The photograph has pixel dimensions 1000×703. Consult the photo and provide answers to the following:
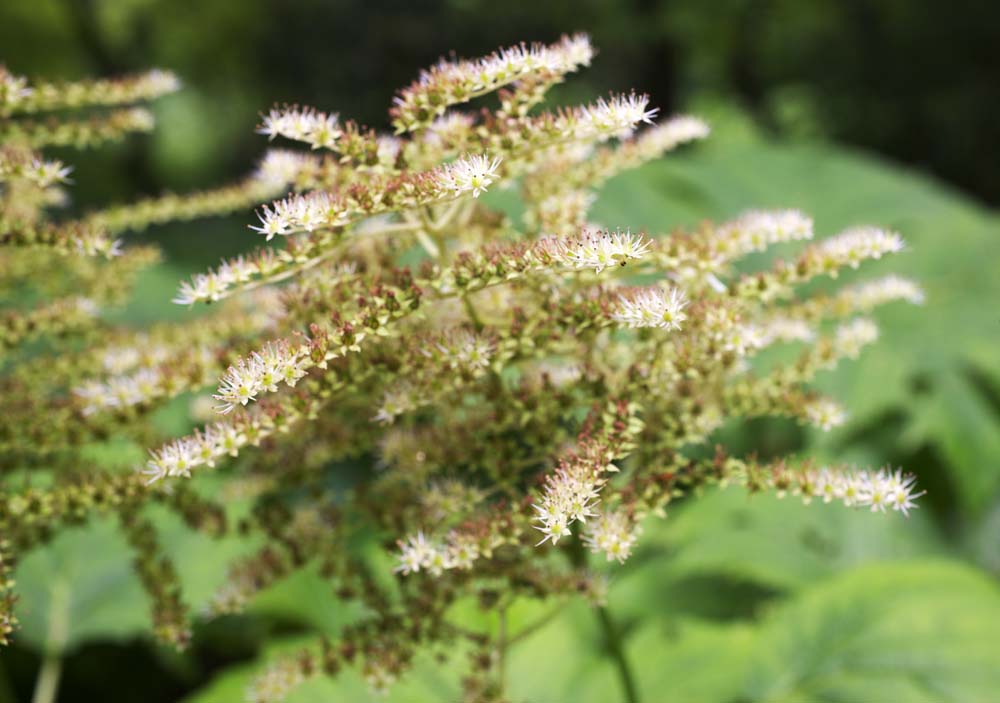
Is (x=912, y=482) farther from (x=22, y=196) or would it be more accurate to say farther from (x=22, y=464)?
(x=22, y=196)

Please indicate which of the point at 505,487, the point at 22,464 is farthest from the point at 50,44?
the point at 505,487

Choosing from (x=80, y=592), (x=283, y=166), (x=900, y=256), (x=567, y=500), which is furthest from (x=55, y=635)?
(x=900, y=256)

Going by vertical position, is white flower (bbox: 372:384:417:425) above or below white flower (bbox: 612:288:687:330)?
above

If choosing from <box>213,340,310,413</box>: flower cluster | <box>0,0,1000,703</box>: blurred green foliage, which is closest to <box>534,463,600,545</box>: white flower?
<box>213,340,310,413</box>: flower cluster

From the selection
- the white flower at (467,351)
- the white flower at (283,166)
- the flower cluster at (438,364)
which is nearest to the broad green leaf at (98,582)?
the flower cluster at (438,364)

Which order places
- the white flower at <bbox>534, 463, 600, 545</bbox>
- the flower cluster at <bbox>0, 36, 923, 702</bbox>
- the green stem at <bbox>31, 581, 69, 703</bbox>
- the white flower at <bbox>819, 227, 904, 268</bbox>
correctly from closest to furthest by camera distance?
the white flower at <bbox>534, 463, 600, 545</bbox>, the flower cluster at <bbox>0, 36, 923, 702</bbox>, the white flower at <bbox>819, 227, 904, 268</bbox>, the green stem at <bbox>31, 581, 69, 703</bbox>

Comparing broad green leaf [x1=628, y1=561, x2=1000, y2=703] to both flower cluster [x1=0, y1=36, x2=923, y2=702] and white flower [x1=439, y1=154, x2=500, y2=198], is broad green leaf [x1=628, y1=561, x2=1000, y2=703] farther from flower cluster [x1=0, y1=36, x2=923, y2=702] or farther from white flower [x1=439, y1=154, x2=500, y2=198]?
white flower [x1=439, y1=154, x2=500, y2=198]

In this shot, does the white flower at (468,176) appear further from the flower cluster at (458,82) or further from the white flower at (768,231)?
the white flower at (768,231)

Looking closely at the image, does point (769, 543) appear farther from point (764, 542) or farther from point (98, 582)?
point (98, 582)

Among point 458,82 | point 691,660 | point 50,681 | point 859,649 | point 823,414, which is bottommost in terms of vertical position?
point 859,649
